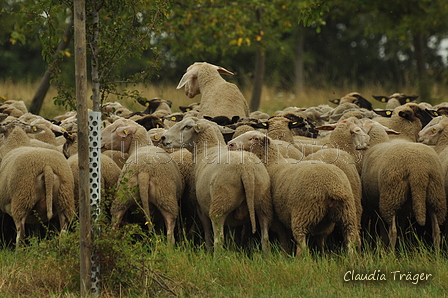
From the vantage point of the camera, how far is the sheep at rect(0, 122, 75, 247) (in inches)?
274

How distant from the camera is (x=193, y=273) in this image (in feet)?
19.3

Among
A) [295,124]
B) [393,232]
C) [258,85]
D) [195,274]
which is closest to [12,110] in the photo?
[295,124]

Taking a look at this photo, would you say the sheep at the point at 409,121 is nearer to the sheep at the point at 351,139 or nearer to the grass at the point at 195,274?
the sheep at the point at 351,139

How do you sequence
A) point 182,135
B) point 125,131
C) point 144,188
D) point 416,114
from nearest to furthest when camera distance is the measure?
point 144,188
point 182,135
point 125,131
point 416,114

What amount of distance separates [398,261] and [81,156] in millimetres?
3198

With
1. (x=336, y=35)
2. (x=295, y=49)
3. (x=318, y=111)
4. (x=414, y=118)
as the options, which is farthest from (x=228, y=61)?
(x=414, y=118)

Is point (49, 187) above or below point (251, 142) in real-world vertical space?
below

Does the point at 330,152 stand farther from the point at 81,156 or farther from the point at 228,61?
the point at 228,61

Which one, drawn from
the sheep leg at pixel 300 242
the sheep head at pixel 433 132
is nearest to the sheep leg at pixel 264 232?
the sheep leg at pixel 300 242

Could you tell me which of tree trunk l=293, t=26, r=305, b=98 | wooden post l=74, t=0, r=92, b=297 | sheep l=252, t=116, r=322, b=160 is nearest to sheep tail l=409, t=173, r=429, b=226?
sheep l=252, t=116, r=322, b=160

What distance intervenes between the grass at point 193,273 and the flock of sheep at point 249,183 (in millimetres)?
380

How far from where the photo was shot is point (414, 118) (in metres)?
9.55

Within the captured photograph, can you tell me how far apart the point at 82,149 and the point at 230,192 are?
196 centimetres

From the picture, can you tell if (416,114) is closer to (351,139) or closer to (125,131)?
(351,139)
